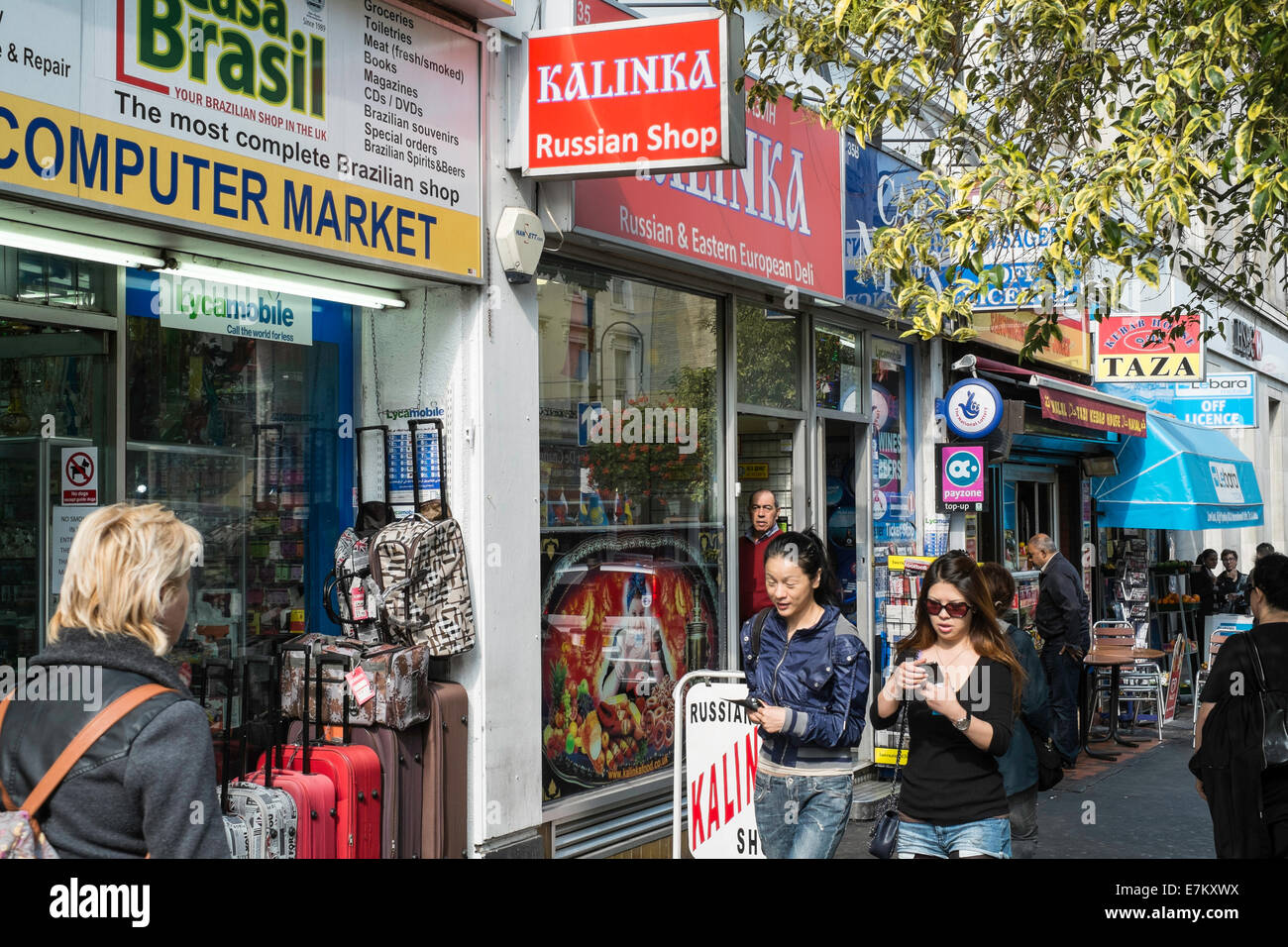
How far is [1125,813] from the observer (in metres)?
9.38

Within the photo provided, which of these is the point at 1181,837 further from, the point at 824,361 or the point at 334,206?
the point at 334,206

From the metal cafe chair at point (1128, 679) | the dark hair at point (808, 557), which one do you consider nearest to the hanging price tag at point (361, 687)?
the dark hair at point (808, 557)

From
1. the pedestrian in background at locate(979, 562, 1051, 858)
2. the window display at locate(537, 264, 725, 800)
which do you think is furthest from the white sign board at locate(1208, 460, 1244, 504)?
the pedestrian in background at locate(979, 562, 1051, 858)

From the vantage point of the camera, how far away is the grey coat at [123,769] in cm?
261

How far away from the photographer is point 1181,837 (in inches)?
340

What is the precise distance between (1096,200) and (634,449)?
117 inches

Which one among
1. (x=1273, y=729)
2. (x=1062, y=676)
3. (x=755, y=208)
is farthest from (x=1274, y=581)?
(x=1062, y=676)

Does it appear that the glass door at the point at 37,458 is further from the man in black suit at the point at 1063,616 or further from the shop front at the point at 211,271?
the man in black suit at the point at 1063,616

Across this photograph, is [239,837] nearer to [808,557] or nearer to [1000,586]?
[808,557]

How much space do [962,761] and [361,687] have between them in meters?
2.65

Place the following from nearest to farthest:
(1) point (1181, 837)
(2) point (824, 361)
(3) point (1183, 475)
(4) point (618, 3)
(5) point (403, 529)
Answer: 1. (5) point (403, 529)
2. (4) point (618, 3)
3. (1) point (1181, 837)
4. (2) point (824, 361)
5. (3) point (1183, 475)

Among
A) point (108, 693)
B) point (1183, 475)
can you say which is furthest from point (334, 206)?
point (1183, 475)

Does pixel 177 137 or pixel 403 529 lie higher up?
pixel 177 137

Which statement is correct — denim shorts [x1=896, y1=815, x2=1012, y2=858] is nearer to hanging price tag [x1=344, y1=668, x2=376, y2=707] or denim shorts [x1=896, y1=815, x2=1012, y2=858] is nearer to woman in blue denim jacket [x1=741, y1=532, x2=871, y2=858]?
woman in blue denim jacket [x1=741, y1=532, x2=871, y2=858]
